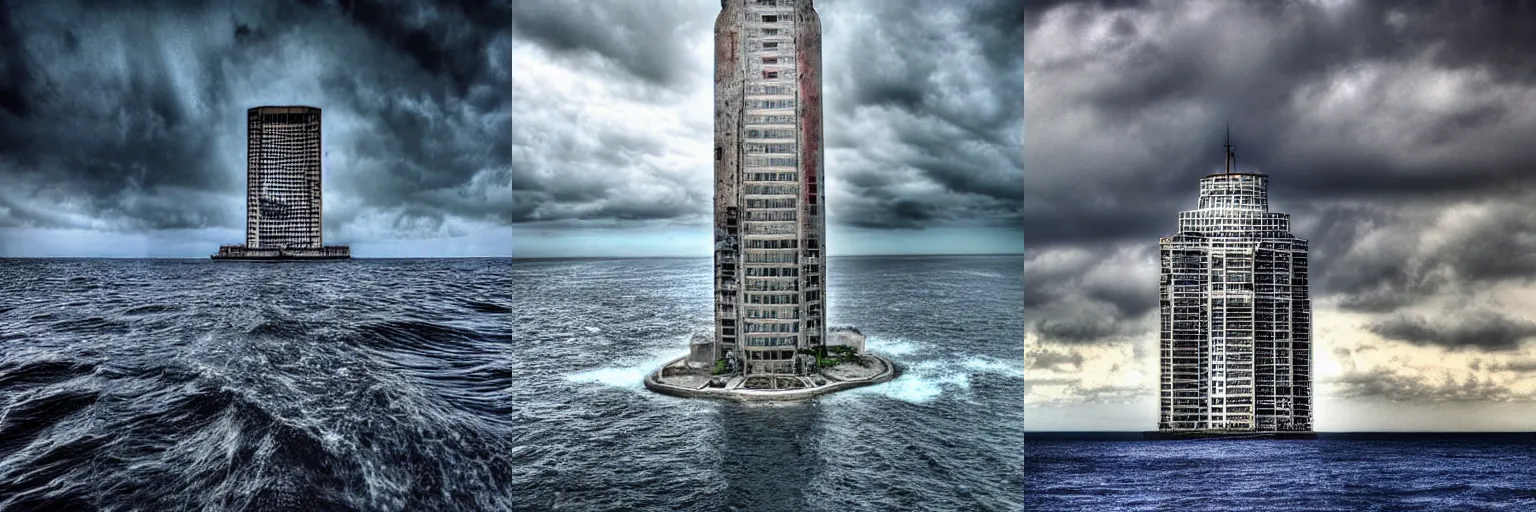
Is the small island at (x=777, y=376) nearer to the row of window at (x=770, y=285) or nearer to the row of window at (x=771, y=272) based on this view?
the row of window at (x=770, y=285)

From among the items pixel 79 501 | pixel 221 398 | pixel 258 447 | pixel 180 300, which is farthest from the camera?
pixel 180 300

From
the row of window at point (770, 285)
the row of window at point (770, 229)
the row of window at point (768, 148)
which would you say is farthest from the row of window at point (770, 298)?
the row of window at point (768, 148)

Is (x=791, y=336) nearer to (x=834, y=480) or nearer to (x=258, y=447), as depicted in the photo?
(x=834, y=480)

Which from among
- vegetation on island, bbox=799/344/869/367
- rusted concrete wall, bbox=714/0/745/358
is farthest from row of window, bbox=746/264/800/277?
vegetation on island, bbox=799/344/869/367

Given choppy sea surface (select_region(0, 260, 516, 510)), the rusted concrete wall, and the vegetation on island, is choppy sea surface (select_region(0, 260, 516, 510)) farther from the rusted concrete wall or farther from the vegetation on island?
the vegetation on island

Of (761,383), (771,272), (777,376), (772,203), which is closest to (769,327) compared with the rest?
(777,376)

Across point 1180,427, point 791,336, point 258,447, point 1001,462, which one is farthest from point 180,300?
point 1180,427

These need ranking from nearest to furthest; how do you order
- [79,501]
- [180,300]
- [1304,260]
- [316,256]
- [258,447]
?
[79,501] → [258,447] → [180,300] → [316,256] → [1304,260]
